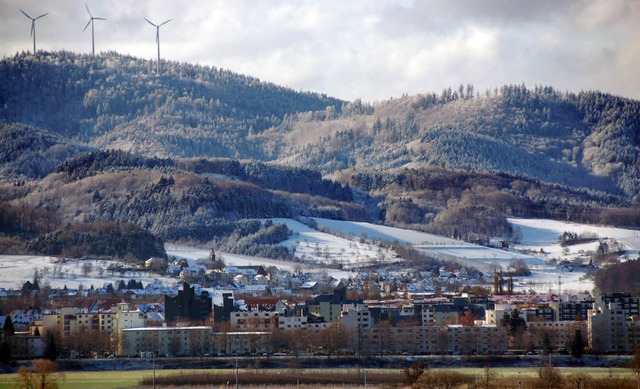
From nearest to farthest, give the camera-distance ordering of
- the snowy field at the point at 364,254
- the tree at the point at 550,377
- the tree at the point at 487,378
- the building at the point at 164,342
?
the tree at the point at 487,378 → the tree at the point at 550,377 → the building at the point at 164,342 → the snowy field at the point at 364,254

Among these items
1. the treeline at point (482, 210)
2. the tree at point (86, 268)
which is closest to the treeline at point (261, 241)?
the treeline at point (482, 210)

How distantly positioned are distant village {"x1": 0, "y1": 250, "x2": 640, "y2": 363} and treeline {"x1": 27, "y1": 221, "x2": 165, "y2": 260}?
21043 mm

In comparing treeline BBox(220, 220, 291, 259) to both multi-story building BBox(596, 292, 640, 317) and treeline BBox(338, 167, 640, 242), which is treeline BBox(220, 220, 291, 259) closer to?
treeline BBox(338, 167, 640, 242)

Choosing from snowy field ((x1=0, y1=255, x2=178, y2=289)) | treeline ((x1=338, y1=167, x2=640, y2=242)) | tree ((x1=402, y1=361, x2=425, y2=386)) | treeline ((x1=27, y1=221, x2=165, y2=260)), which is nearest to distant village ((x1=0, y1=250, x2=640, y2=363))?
snowy field ((x1=0, y1=255, x2=178, y2=289))

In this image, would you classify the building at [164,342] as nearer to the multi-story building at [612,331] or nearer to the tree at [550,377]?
the multi-story building at [612,331]

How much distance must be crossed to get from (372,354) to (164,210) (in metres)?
85.3

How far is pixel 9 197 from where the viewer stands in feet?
546

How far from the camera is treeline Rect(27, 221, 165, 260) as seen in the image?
4857 inches

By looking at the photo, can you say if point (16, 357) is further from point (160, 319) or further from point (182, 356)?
point (160, 319)

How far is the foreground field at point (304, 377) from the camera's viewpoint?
200 ft

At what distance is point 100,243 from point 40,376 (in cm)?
6365

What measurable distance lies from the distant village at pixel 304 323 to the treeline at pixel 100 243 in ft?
69.0

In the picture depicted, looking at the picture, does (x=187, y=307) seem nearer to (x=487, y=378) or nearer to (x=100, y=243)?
(x=487, y=378)

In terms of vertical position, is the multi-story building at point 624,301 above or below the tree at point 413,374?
above
